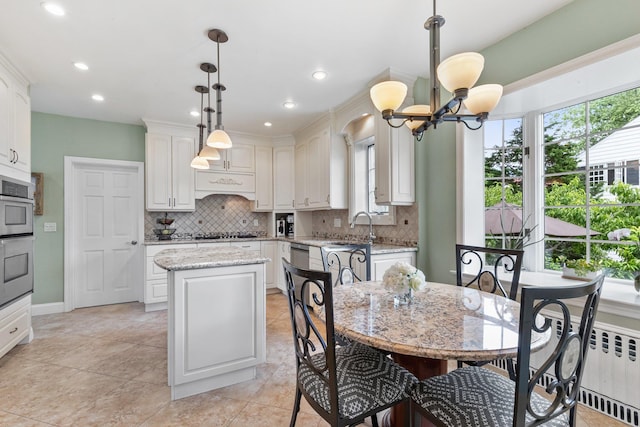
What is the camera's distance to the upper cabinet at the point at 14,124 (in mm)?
2510

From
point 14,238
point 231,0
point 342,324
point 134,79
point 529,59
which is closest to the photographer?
point 342,324

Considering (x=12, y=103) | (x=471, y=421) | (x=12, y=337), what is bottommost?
(x=12, y=337)

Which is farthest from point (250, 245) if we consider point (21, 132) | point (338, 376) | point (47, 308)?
point (338, 376)

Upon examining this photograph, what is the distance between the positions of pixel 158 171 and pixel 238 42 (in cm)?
263

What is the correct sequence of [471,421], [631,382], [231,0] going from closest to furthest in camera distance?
1. [471,421]
2. [631,382]
3. [231,0]

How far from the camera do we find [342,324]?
3.93 ft

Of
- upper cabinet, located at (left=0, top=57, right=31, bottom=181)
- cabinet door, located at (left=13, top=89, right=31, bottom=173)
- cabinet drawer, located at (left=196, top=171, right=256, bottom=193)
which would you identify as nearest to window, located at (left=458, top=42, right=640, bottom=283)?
cabinet drawer, located at (left=196, top=171, right=256, bottom=193)

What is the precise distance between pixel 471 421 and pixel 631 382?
1.38m

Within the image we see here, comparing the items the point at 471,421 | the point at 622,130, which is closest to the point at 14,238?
the point at 471,421

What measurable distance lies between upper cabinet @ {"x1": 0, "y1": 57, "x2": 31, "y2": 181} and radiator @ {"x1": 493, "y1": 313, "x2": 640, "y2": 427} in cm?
451

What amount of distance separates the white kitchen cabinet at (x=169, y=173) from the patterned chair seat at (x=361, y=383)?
3.66 meters

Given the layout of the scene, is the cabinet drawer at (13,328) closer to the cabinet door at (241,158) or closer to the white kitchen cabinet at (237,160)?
the white kitchen cabinet at (237,160)

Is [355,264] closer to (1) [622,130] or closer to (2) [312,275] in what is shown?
(2) [312,275]

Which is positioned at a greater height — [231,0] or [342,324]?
[231,0]
